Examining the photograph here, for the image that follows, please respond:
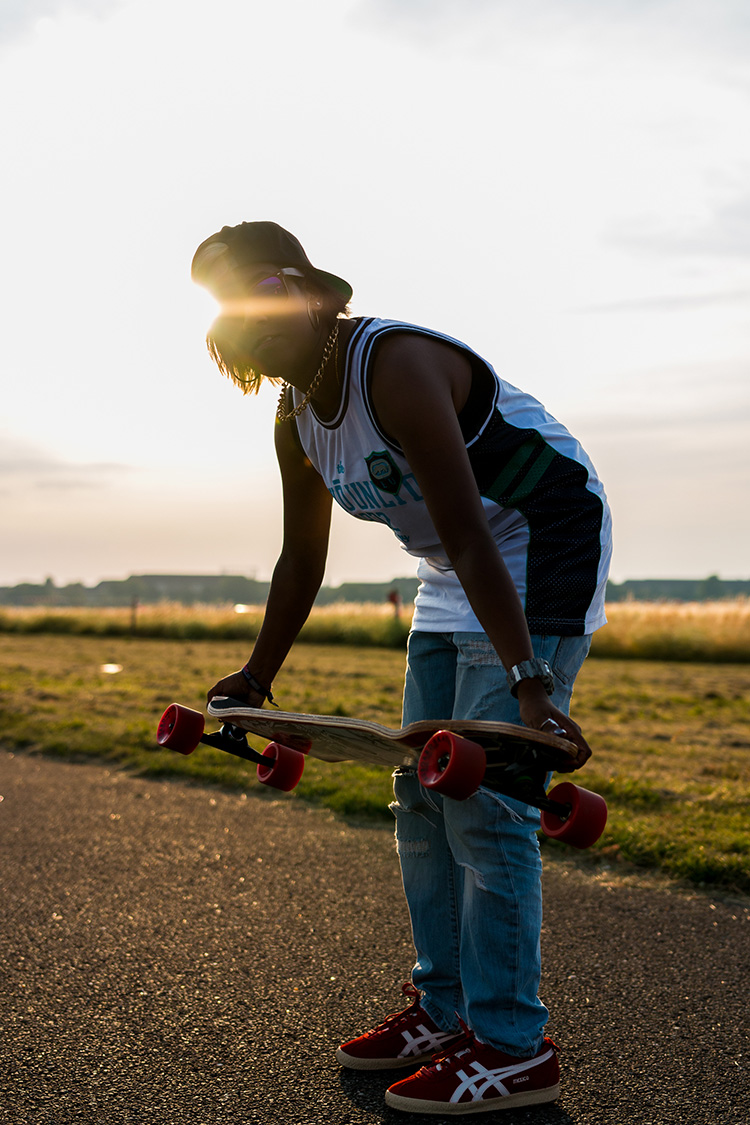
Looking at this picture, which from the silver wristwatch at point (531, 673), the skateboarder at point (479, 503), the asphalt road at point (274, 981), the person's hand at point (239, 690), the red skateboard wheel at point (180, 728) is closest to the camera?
the silver wristwatch at point (531, 673)

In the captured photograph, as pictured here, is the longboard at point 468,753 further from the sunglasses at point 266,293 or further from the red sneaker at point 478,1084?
the sunglasses at point 266,293

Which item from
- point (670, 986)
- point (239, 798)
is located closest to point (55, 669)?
point (239, 798)

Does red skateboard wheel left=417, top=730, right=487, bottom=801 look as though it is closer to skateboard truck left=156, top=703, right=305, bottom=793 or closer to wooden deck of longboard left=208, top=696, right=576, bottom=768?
wooden deck of longboard left=208, top=696, right=576, bottom=768

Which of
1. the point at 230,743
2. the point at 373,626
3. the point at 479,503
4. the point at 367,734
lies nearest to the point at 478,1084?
the point at 367,734

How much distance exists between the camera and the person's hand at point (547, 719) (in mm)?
1890

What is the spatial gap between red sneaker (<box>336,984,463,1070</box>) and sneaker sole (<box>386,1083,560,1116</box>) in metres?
0.22

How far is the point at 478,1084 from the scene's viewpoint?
2283mm

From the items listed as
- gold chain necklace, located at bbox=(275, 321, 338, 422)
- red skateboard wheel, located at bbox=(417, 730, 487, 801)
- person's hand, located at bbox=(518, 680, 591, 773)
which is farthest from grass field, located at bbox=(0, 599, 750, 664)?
red skateboard wheel, located at bbox=(417, 730, 487, 801)

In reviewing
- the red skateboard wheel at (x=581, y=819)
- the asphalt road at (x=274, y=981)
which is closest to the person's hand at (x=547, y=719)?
the red skateboard wheel at (x=581, y=819)

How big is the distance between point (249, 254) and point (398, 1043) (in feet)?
7.04

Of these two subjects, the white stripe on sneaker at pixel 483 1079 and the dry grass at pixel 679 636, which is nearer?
the white stripe on sneaker at pixel 483 1079

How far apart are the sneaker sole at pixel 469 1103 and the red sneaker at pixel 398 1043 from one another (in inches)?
8.6

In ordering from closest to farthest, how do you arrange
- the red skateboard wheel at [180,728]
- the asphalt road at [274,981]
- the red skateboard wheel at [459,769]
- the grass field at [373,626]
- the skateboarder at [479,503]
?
1. the red skateboard wheel at [459,769]
2. the skateboarder at [479,503]
3. the asphalt road at [274,981]
4. the red skateboard wheel at [180,728]
5. the grass field at [373,626]

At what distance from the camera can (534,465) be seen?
233cm
